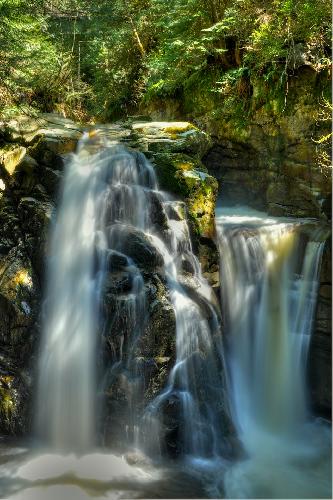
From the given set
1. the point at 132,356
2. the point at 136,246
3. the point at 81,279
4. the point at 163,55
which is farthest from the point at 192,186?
the point at 163,55

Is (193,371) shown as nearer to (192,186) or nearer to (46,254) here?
(46,254)

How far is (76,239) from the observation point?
23.0 feet

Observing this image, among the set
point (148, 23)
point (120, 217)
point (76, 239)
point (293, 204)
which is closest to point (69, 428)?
point (76, 239)

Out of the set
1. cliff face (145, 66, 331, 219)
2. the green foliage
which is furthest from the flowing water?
the green foliage

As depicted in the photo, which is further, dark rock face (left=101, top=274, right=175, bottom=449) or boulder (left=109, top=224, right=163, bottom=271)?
boulder (left=109, top=224, right=163, bottom=271)

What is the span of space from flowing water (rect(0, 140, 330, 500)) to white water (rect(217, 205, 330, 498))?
0.06 ft

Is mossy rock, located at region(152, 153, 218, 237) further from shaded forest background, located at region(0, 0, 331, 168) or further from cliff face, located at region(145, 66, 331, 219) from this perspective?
cliff face, located at region(145, 66, 331, 219)

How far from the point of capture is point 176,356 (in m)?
6.13

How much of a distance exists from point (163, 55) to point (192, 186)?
645 cm

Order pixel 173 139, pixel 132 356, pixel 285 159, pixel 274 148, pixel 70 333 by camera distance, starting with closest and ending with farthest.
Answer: pixel 132 356 < pixel 70 333 < pixel 173 139 < pixel 285 159 < pixel 274 148

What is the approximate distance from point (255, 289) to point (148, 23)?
1087cm

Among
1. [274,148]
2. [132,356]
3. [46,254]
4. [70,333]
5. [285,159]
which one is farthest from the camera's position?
[274,148]

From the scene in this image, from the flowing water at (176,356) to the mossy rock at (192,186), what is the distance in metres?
0.23

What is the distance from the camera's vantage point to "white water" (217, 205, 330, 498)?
704 centimetres
